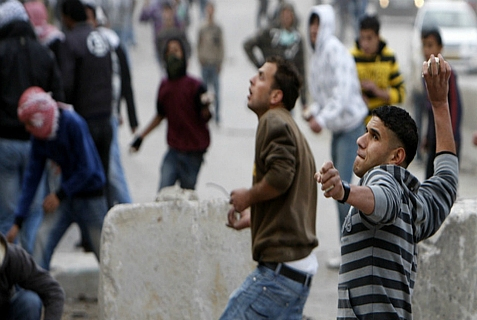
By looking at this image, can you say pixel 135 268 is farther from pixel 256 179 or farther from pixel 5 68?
pixel 5 68

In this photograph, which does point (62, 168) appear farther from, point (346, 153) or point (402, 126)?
point (402, 126)

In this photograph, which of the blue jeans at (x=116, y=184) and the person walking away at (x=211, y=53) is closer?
the blue jeans at (x=116, y=184)

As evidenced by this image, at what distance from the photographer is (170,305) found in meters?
5.44

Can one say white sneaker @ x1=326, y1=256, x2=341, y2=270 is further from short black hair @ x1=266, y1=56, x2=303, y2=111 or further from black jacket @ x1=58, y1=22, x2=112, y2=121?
short black hair @ x1=266, y1=56, x2=303, y2=111

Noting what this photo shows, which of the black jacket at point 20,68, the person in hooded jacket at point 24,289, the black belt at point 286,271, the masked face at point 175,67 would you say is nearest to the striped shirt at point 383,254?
the black belt at point 286,271

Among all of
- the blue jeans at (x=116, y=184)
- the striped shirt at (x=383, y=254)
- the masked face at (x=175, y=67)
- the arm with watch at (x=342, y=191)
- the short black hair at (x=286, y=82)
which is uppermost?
the short black hair at (x=286, y=82)

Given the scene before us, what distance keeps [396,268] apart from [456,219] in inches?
77.4

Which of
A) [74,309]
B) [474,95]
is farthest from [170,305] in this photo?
[474,95]

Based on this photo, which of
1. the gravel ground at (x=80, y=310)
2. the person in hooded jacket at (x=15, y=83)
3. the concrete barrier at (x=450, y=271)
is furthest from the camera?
the person in hooded jacket at (x=15, y=83)

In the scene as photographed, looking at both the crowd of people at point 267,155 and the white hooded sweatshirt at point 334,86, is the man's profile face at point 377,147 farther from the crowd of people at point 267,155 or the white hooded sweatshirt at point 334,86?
the white hooded sweatshirt at point 334,86

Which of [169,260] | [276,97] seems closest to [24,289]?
[169,260]

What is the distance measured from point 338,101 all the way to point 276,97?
2.61 metres

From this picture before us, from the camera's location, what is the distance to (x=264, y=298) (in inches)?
162

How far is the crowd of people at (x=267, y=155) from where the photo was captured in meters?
3.35
